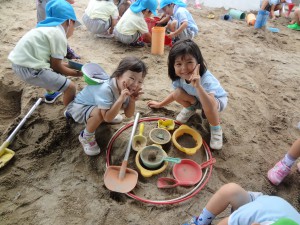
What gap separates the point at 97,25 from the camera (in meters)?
3.99

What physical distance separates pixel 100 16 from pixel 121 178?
3.04 metres

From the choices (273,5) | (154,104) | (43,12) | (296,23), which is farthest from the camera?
(273,5)

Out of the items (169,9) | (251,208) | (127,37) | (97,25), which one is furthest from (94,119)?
(169,9)

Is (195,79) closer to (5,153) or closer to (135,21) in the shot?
(5,153)

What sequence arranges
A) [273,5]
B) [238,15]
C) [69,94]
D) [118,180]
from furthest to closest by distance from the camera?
[273,5] < [238,15] < [69,94] < [118,180]

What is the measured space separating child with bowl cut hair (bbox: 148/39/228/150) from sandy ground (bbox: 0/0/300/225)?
0.48 ft

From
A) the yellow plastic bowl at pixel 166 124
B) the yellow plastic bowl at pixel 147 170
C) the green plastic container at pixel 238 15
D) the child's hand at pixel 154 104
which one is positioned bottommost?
the yellow plastic bowl at pixel 147 170

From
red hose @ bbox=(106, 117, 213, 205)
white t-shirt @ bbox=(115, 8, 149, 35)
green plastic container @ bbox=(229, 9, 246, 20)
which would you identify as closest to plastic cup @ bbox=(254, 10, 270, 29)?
green plastic container @ bbox=(229, 9, 246, 20)

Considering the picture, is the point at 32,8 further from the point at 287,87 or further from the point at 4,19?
the point at 287,87

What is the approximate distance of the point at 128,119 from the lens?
2.46m

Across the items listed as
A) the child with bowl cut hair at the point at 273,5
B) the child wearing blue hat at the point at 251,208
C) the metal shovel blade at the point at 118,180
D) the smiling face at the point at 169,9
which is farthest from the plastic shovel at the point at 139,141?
the child with bowl cut hair at the point at 273,5

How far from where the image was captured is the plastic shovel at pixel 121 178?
1811 mm

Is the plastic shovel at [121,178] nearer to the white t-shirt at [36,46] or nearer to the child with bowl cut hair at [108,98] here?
the child with bowl cut hair at [108,98]

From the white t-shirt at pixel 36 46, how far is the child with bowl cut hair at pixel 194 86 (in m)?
1.09
